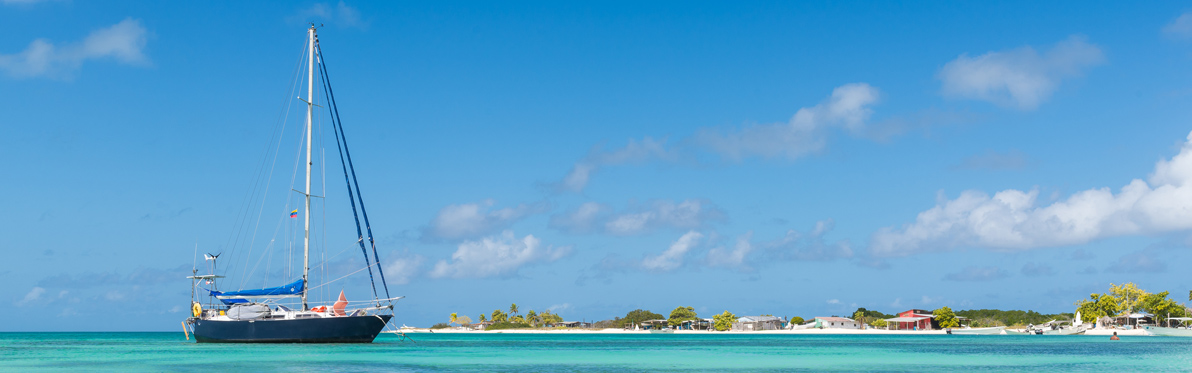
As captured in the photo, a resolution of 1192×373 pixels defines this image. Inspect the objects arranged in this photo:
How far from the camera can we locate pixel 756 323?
15162 centimetres

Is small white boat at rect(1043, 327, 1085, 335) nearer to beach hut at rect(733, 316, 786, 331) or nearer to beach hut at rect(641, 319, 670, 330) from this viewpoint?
beach hut at rect(733, 316, 786, 331)

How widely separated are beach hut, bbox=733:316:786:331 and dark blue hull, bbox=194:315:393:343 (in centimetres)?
10369

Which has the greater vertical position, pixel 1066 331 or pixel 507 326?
pixel 1066 331

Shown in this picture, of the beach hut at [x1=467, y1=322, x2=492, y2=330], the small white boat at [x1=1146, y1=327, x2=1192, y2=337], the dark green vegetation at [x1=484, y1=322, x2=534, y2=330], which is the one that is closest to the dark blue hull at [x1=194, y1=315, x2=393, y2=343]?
the small white boat at [x1=1146, y1=327, x2=1192, y2=337]

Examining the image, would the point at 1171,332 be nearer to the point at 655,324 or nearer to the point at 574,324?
the point at 655,324

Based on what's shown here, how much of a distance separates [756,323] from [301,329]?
110076 mm

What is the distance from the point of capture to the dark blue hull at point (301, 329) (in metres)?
51.0

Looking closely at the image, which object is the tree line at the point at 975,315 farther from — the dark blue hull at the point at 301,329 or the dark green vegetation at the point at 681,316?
the dark blue hull at the point at 301,329

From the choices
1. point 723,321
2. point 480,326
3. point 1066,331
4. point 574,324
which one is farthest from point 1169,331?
point 480,326

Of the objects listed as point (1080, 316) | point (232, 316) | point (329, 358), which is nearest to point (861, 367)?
point (329, 358)

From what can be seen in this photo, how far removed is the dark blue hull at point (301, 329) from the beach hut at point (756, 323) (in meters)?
104

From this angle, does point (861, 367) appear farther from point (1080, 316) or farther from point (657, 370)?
point (1080, 316)

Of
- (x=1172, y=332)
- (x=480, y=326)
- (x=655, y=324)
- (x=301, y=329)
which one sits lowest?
(x=480, y=326)

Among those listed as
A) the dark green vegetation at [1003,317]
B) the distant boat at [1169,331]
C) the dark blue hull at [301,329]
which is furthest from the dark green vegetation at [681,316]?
the dark blue hull at [301,329]
